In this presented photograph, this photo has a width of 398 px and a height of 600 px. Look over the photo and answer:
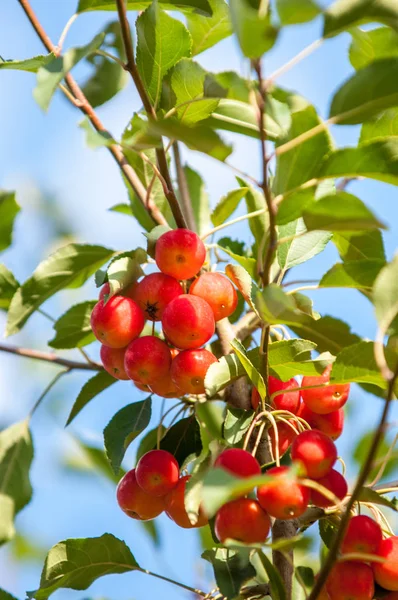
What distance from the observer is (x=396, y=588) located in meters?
1.24

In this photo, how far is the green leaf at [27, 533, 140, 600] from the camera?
1.46 meters

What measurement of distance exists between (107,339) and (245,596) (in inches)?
21.4

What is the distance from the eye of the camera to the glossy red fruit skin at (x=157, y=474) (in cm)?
141

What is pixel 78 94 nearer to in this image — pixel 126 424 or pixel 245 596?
pixel 126 424

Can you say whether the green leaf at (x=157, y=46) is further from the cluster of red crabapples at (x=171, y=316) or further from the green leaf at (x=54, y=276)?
the green leaf at (x=54, y=276)

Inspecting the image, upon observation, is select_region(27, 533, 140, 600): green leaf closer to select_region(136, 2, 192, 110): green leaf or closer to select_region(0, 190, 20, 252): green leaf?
select_region(0, 190, 20, 252): green leaf

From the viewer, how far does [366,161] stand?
121cm

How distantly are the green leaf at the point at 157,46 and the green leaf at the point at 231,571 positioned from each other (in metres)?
0.88

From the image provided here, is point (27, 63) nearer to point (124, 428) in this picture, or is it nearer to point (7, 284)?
point (7, 284)

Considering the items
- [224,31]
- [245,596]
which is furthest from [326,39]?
[245,596]

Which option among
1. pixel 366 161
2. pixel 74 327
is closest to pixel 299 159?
pixel 366 161

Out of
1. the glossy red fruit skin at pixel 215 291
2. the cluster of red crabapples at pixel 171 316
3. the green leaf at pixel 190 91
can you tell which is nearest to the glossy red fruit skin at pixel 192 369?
the cluster of red crabapples at pixel 171 316

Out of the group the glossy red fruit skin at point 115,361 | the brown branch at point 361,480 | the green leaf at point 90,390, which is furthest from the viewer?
the green leaf at point 90,390

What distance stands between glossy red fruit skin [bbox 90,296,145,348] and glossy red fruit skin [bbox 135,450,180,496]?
0.24m
